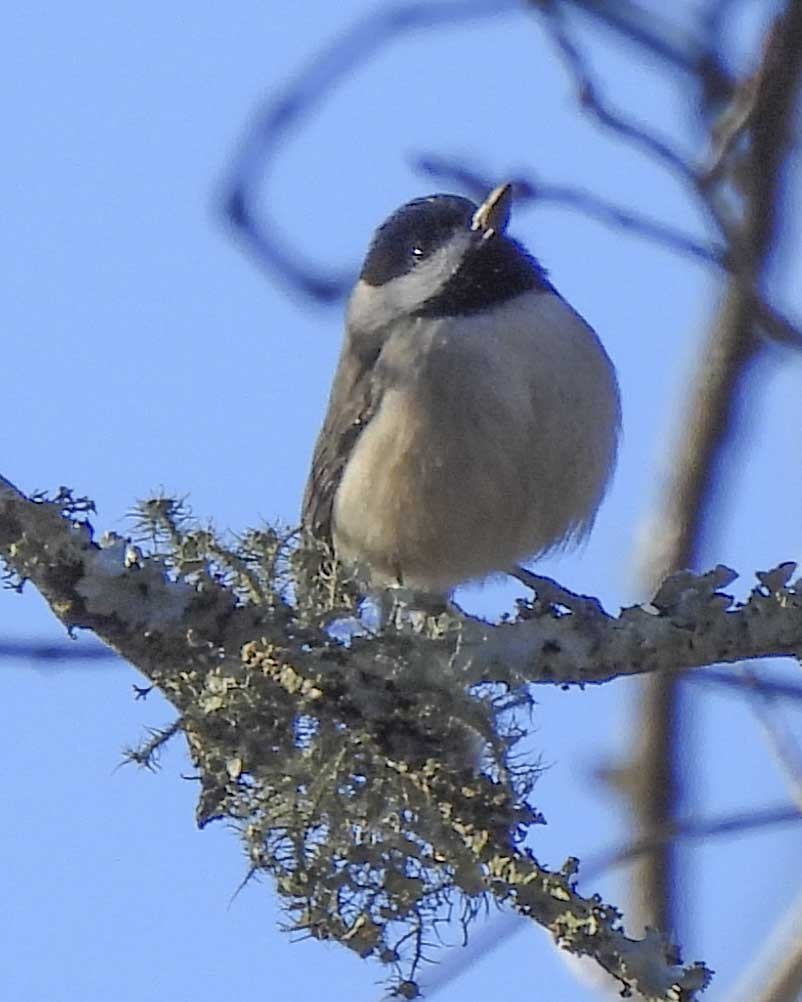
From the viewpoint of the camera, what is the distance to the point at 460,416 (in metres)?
2.97

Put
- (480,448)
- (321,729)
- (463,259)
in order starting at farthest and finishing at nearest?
(463,259) → (480,448) → (321,729)

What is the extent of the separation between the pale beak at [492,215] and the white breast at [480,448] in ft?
0.43

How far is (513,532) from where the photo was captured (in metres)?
3.07

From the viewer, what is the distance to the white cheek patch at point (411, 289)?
3.21m

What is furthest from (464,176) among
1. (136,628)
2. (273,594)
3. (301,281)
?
(136,628)

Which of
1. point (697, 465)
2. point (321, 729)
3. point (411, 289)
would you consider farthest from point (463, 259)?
point (321, 729)

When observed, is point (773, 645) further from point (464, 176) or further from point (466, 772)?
point (464, 176)

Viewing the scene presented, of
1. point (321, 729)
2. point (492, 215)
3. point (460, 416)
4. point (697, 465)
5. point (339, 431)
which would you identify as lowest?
point (321, 729)

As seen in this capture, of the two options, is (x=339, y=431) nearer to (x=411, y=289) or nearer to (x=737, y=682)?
(x=411, y=289)

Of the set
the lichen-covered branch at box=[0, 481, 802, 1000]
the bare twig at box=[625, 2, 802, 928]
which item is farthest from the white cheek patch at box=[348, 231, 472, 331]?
the lichen-covered branch at box=[0, 481, 802, 1000]

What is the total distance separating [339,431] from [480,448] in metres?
0.36

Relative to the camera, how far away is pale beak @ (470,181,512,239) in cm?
282

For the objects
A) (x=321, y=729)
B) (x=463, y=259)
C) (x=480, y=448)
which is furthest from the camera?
(x=463, y=259)

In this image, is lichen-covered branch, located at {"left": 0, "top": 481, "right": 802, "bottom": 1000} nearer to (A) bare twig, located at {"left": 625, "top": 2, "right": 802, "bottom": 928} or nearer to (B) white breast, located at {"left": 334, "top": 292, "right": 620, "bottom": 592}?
(A) bare twig, located at {"left": 625, "top": 2, "right": 802, "bottom": 928}
